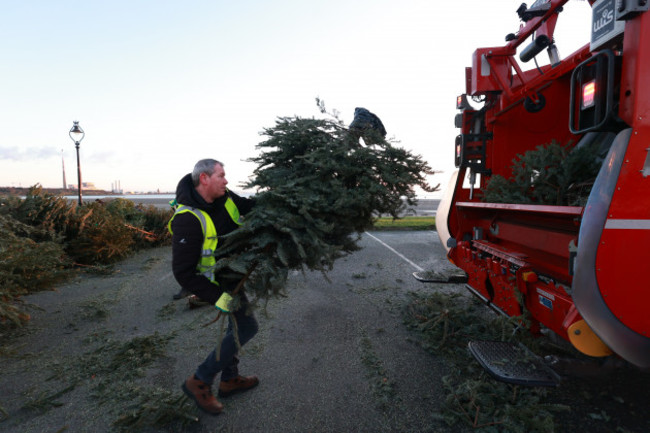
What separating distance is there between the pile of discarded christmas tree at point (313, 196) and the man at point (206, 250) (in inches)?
5.3

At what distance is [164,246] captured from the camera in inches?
424

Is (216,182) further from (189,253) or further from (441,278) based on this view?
(441,278)

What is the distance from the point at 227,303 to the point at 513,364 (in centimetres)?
225

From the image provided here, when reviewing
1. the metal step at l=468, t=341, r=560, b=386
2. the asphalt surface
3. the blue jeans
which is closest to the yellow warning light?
the metal step at l=468, t=341, r=560, b=386

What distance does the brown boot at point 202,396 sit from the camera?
2.69 m

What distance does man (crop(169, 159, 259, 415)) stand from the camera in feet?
8.23

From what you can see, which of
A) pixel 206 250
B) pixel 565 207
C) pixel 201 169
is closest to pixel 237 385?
pixel 206 250

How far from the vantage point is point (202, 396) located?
2713 mm

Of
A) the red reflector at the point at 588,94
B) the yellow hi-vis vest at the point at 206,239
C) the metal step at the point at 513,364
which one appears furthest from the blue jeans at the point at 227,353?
the red reflector at the point at 588,94

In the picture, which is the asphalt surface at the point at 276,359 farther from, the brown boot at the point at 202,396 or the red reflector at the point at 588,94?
the red reflector at the point at 588,94

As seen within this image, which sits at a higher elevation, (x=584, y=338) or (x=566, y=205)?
(x=566, y=205)

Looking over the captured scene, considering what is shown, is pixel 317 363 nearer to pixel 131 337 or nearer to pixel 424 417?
→ pixel 424 417

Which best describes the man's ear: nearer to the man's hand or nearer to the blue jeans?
the man's hand

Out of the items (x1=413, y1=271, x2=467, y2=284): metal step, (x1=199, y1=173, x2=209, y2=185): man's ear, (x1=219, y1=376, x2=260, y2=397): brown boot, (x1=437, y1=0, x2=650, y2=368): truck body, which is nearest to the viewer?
(x1=437, y1=0, x2=650, y2=368): truck body
